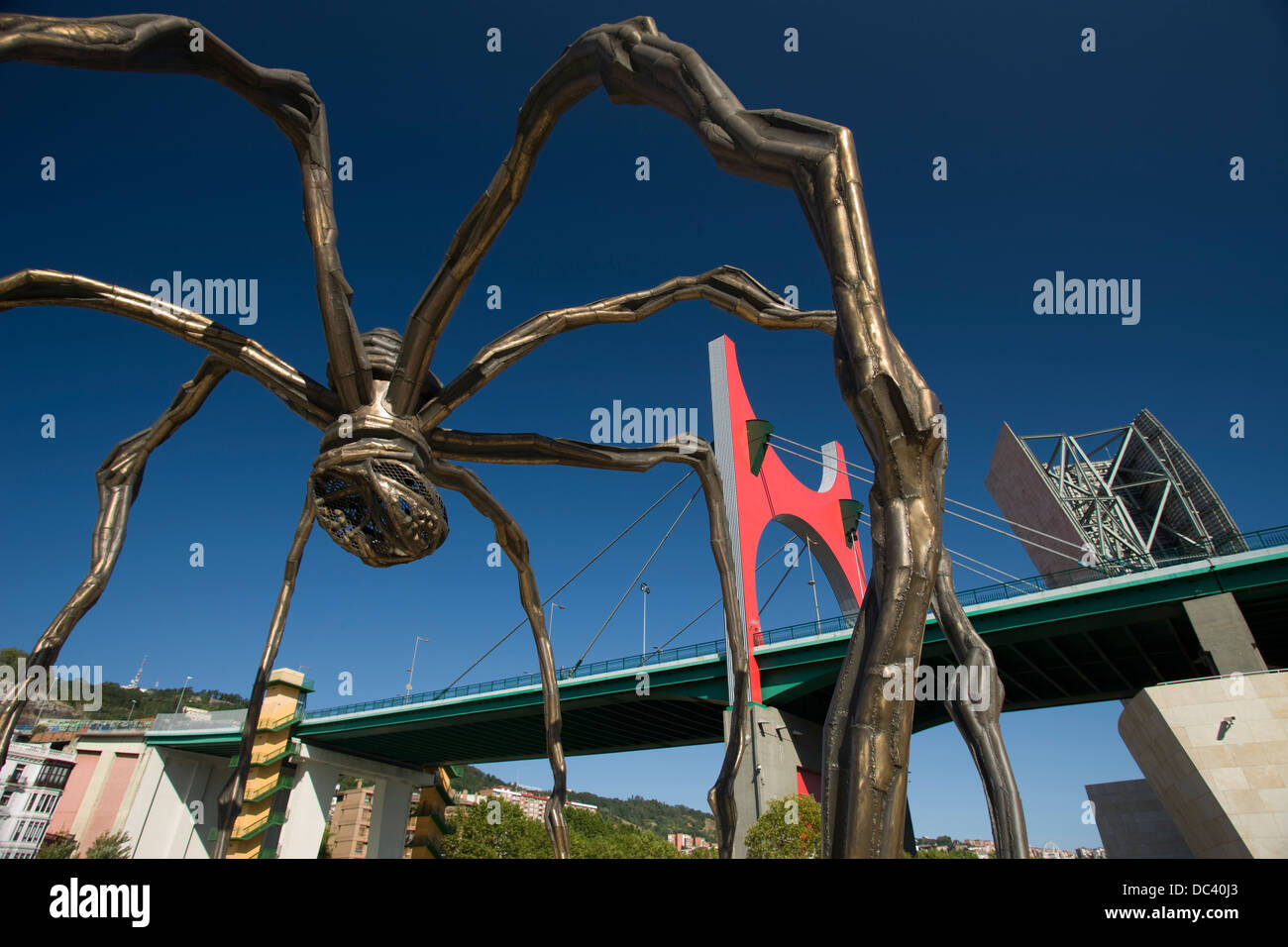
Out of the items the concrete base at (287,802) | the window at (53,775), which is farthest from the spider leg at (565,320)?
the window at (53,775)

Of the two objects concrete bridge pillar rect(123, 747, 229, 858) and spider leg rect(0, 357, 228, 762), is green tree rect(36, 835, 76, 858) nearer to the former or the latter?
concrete bridge pillar rect(123, 747, 229, 858)

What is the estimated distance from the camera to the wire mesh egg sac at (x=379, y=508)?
412 centimetres

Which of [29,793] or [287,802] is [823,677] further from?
[29,793]

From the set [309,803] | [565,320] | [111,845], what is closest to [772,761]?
[565,320]

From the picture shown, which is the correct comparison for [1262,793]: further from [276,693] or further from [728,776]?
[276,693]

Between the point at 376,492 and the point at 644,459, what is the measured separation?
212 centimetres

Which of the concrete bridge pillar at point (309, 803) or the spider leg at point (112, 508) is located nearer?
the spider leg at point (112, 508)

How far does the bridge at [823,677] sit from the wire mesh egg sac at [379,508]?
13.3m

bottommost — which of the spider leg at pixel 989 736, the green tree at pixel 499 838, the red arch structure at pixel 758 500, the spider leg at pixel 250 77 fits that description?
the green tree at pixel 499 838

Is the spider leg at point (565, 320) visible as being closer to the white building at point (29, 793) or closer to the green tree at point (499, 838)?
the green tree at point (499, 838)

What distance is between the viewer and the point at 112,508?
5215 millimetres

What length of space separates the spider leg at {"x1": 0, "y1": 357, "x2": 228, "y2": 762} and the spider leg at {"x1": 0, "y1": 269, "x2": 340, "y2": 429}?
3.24 ft

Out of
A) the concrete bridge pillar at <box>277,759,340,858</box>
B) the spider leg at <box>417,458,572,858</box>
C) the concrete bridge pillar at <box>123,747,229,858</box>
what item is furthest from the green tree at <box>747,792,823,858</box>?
the concrete bridge pillar at <box>123,747,229,858</box>
